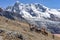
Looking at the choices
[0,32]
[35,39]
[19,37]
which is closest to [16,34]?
[19,37]

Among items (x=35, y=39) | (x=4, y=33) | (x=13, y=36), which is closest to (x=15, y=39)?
(x=13, y=36)

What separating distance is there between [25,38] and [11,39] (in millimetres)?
2193

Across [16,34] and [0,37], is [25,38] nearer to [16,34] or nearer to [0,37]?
[16,34]

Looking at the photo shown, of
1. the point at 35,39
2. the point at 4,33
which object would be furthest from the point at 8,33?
the point at 35,39

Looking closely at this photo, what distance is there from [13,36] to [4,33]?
1641mm

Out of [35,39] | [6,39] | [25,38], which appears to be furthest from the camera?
[35,39]

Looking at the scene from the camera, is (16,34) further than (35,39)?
No

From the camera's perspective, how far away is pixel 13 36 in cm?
2481

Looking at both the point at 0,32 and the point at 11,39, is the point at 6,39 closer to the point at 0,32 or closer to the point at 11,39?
the point at 11,39

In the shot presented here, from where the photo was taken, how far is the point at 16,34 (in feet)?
82.7

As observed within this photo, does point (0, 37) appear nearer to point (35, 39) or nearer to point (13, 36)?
point (13, 36)

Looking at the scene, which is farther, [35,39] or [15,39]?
[35,39]

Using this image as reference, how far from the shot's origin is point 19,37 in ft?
83.0

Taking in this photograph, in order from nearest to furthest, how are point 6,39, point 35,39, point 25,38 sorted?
point 6,39 → point 25,38 → point 35,39
